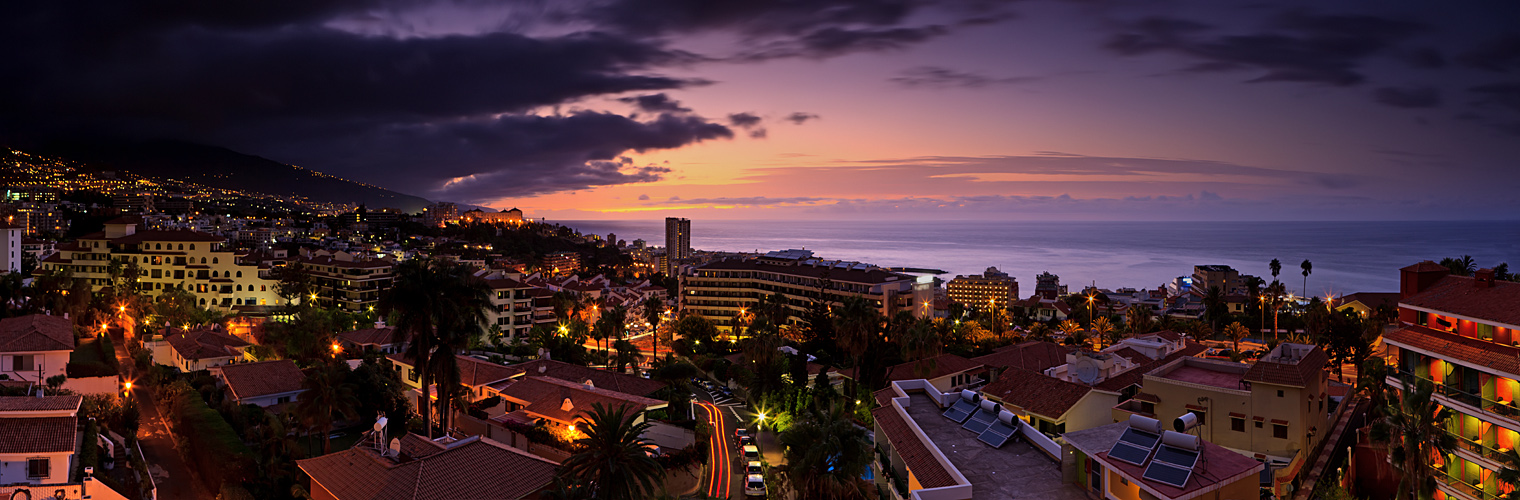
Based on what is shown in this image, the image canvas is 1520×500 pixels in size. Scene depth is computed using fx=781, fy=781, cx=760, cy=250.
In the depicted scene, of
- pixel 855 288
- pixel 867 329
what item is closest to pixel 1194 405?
pixel 867 329

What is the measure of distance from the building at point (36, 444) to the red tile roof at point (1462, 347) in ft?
135

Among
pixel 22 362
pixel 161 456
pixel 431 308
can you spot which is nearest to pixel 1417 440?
pixel 431 308

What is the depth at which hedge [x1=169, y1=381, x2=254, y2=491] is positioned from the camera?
2772 cm

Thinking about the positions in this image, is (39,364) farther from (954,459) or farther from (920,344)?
(920,344)

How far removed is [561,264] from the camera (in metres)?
162

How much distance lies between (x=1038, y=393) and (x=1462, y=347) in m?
12.8

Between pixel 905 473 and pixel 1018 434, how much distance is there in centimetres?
334

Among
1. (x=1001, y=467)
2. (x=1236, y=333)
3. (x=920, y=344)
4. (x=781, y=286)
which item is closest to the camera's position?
(x=1001, y=467)

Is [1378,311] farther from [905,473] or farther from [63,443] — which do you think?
[63,443]

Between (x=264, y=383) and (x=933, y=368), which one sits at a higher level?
(x=933, y=368)

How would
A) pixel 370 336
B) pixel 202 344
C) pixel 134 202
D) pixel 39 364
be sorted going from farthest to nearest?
1. pixel 134 202
2. pixel 370 336
3. pixel 202 344
4. pixel 39 364

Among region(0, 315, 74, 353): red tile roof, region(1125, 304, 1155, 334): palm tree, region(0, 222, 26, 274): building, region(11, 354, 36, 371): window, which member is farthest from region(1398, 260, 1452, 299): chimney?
region(0, 222, 26, 274): building

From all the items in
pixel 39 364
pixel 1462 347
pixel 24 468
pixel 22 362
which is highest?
pixel 1462 347

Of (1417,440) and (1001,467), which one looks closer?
(1001,467)
